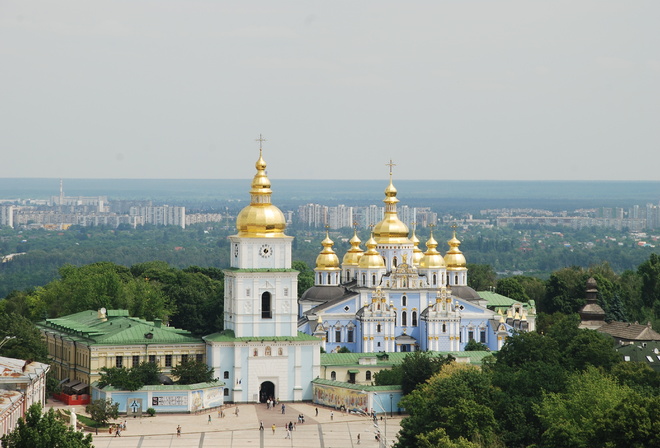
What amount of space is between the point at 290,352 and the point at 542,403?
1332cm

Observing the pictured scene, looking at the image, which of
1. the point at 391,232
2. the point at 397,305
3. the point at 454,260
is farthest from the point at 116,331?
the point at 454,260

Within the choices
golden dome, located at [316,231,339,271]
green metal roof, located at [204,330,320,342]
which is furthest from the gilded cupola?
green metal roof, located at [204,330,320,342]

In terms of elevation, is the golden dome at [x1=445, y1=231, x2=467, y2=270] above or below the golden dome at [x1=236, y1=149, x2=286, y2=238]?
below

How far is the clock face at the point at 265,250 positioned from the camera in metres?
52.1

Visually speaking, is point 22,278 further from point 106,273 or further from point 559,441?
point 559,441

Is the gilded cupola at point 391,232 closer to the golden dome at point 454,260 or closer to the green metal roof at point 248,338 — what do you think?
the golden dome at point 454,260

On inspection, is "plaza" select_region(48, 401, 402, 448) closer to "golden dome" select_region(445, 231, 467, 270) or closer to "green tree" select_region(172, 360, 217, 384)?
"green tree" select_region(172, 360, 217, 384)

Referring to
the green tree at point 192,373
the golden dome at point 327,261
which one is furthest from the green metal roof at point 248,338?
the golden dome at point 327,261

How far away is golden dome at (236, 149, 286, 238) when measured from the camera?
52.5m

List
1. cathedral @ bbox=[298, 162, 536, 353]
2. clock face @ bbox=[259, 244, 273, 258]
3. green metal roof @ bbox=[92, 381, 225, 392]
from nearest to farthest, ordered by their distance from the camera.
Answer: green metal roof @ bbox=[92, 381, 225, 392], clock face @ bbox=[259, 244, 273, 258], cathedral @ bbox=[298, 162, 536, 353]

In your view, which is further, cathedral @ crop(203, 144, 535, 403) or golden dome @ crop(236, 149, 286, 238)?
golden dome @ crop(236, 149, 286, 238)

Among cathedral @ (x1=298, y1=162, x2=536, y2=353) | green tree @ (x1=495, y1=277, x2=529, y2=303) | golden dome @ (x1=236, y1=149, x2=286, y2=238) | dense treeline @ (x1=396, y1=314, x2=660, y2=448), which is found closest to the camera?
dense treeline @ (x1=396, y1=314, x2=660, y2=448)

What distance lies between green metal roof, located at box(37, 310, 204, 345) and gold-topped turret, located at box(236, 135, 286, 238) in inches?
161

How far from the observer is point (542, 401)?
40219mm
